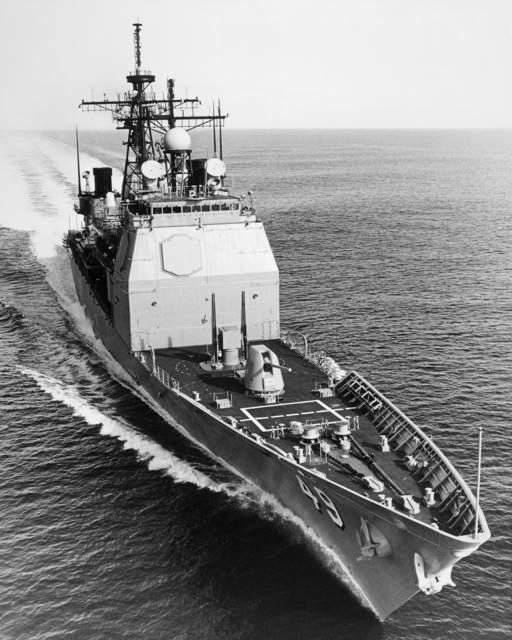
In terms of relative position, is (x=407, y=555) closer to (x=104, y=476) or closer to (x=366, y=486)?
(x=366, y=486)

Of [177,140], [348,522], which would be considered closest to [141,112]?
[177,140]

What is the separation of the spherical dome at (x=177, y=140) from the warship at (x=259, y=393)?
2.3 inches

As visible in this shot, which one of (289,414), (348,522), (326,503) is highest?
(289,414)

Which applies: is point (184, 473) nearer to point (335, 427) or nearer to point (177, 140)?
point (335, 427)

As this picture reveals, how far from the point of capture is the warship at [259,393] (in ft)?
54.2

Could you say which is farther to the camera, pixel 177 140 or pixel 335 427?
pixel 177 140

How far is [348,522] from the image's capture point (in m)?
17.4

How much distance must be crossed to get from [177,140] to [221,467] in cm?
1460

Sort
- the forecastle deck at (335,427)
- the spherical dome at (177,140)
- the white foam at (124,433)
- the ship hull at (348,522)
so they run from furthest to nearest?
the spherical dome at (177,140)
the white foam at (124,433)
the forecastle deck at (335,427)
the ship hull at (348,522)

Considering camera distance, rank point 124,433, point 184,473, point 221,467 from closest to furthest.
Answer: point 184,473 < point 221,467 < point 124,433

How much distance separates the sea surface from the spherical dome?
9.33 meters

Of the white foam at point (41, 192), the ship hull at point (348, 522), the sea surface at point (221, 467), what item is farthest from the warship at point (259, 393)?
the white foam at point (41, 192)

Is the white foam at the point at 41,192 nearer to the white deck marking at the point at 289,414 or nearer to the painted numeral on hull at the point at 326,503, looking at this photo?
the white deck marking at the point at 289,414

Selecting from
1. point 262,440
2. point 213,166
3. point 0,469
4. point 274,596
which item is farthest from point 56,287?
point 274,596
